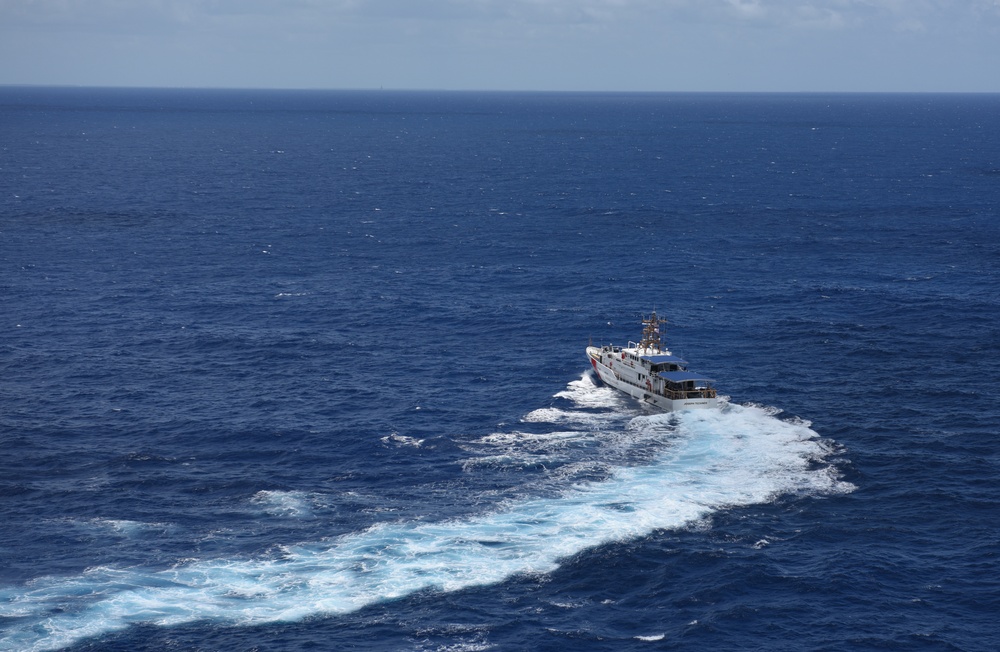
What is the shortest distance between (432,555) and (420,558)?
1110mm

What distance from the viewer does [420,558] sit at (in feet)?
291

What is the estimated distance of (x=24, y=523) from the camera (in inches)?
3748

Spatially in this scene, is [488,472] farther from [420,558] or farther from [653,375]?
[653,375]

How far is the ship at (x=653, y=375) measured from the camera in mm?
124250

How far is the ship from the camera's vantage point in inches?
4892

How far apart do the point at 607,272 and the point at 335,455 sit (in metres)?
92.6

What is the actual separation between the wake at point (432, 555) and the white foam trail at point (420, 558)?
0.34 ft

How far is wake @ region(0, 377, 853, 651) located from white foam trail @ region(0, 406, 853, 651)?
0.10 m

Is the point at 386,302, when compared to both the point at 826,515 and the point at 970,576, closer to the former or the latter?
the point at 826,515

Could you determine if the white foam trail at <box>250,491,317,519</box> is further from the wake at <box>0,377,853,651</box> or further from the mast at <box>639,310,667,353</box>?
the mast at <box>639,310,667,353</box>

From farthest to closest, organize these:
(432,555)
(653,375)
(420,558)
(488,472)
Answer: (653,375) < (488,472) < (432,555) < (420,558)

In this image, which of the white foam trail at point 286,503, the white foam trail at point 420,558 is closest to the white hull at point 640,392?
the white foam trail at point 420,558

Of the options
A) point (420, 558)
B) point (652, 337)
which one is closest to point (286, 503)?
point (420, 558)

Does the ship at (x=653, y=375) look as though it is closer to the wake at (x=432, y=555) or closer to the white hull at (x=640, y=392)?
the white hull at (x=640, y=392)
